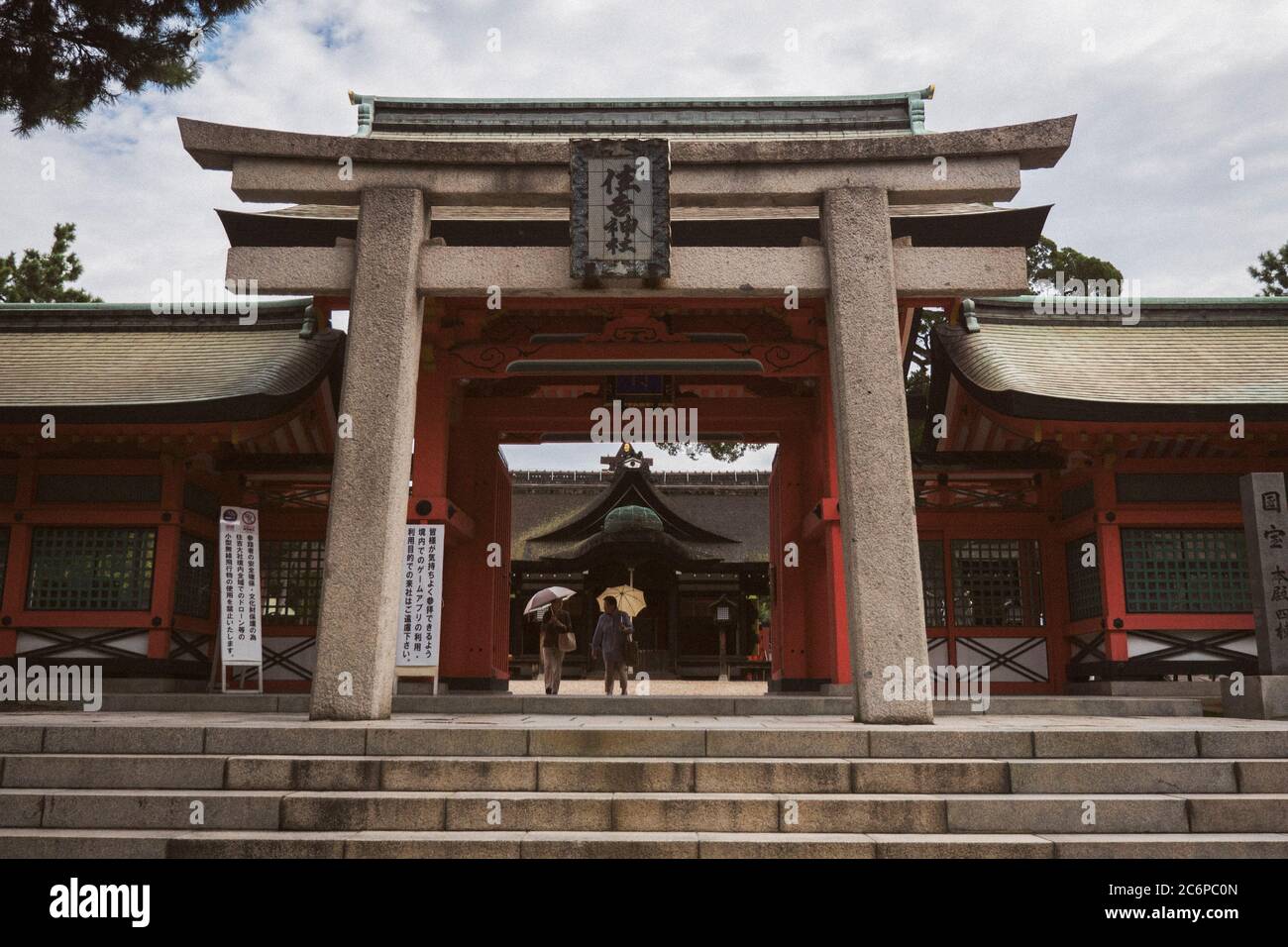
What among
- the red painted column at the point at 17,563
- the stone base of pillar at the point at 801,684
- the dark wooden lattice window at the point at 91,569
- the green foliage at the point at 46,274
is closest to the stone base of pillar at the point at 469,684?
the dark wooden lattice window at the point at 91,569

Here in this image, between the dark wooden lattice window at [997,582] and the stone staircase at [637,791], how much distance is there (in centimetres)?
727

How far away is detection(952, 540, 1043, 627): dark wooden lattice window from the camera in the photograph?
46.7ft

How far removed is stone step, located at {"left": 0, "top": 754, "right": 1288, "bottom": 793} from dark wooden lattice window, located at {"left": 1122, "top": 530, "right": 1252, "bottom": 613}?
671 centimetres

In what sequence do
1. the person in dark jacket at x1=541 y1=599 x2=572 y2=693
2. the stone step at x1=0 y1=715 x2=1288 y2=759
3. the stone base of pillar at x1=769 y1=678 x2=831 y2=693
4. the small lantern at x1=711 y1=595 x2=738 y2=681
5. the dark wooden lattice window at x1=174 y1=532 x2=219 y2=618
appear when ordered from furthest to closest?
the small lantern at x1=711 y1=595 x2=738 y2=681, the person in dark jacket at x1=541 y1=599 x2=572 y2=693, the stone base of pillar at x1=769 y1=678 x2=831 y2=693, the dark wooden lattice window at x1=174 y1=532 x2=219 y2=618, the stone step at x1=0 y1=715 x2=1288 y2=759

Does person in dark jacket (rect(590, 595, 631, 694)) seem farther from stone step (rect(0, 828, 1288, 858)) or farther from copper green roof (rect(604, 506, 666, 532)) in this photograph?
stone step (rect(0, 828, 1288, 858))

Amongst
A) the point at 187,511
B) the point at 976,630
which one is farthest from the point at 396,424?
the point at 976,630

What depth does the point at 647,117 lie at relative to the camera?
54.1ft

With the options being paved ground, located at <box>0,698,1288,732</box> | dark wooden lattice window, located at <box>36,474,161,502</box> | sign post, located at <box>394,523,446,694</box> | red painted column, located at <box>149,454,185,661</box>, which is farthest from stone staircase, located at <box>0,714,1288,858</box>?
dark wooden lattice window, located at <box>36,474,161,502</box>

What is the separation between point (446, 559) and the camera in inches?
558

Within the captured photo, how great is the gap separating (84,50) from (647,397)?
26.1 feet

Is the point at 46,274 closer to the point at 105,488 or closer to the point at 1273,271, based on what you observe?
the point at 105,488
